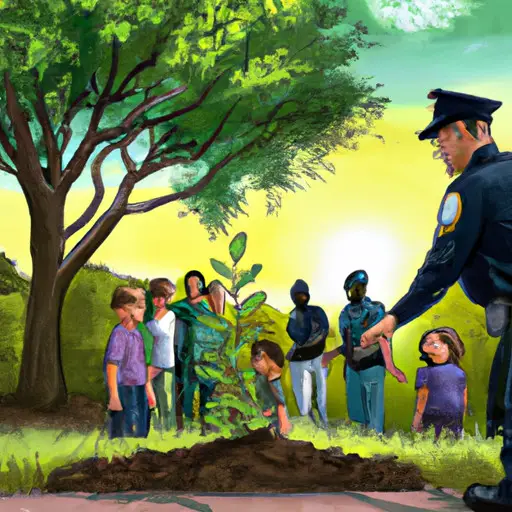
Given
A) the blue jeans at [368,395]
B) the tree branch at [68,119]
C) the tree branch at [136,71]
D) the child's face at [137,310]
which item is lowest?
the blue jeans at [368,395]

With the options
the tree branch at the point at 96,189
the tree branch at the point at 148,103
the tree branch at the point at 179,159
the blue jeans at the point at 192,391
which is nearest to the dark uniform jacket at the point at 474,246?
the blue jeans at the point at 192,391

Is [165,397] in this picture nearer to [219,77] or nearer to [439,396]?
[439,396]

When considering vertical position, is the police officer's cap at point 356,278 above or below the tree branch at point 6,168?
below

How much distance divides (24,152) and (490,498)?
446 cm

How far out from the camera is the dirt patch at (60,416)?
4879 mm

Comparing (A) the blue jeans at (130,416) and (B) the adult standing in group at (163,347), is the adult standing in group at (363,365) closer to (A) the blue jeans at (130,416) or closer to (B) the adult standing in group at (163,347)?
(B) the adult standing in group at (163,347)

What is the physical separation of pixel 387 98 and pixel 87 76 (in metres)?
2.47

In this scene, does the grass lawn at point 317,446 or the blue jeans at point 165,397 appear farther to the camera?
the blue jeans at point 165,397

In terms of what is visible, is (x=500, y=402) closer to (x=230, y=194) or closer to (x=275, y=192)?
(x=275, y=192)

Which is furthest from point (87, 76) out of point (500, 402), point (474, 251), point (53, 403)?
point (500, 402)

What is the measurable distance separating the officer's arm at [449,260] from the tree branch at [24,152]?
363cm

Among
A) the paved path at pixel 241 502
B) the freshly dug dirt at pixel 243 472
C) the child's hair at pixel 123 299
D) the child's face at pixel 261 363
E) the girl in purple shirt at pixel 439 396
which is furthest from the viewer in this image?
the child's hair at pixel 123 299

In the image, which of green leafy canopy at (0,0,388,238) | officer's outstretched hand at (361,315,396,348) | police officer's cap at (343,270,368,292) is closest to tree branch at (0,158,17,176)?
green leafy canopy at (0,0,388,238)

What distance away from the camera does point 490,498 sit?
2943mm
